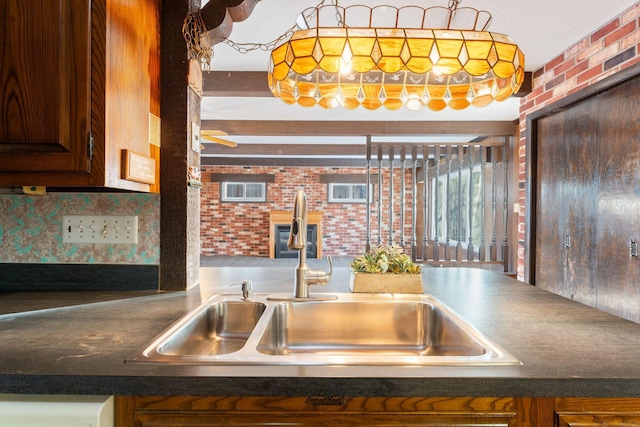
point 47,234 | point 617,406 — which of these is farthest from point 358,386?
point 47,234

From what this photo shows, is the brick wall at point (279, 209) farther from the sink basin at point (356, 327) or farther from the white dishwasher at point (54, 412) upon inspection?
the white dishwasher at point (54, 412)

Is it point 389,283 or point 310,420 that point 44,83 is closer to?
point 310,420

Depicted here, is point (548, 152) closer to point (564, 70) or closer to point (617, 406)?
point (564, 70)

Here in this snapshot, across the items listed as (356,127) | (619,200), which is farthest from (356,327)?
(356,127)

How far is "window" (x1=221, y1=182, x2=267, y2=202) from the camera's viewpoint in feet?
32.7

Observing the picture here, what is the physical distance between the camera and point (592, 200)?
9.35ft

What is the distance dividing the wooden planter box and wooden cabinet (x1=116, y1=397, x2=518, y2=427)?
0.71m

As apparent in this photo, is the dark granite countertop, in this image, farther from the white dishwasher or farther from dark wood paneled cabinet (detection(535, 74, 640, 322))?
dark wood paneled cabinet (detection(535, 74, 640, 322))

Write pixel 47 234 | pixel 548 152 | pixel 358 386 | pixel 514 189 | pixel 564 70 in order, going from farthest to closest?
pixel 514 189
pixel 548 152
pixel 564 70
pixel 47 234
pixel 358 386

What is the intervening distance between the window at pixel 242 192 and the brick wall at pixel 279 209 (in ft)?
0.43

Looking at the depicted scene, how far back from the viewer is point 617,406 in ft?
2.92

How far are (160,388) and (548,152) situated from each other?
340cm

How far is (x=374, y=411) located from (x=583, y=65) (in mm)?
2937

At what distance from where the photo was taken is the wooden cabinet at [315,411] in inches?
35.3
